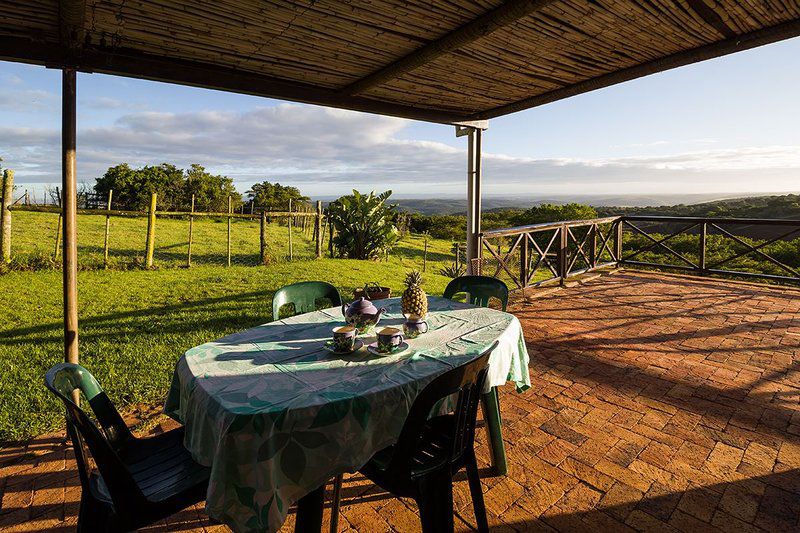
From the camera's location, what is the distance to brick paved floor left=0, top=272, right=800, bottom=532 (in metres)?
1.91

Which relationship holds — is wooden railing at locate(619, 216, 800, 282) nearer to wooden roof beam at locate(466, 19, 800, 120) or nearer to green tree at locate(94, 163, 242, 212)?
wooden roof beam at locate(466, 19, 800, 120)

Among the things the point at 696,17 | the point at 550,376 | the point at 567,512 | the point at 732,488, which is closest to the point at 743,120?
the point at 696,17

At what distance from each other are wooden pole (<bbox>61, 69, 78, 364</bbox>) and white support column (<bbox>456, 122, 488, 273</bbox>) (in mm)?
3925

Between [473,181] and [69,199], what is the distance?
165 inches

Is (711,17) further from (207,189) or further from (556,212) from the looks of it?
(207,189)

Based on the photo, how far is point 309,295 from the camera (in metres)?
2.81

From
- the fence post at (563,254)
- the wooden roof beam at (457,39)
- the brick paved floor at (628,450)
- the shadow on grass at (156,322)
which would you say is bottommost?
the brick paved floor at (628,450)

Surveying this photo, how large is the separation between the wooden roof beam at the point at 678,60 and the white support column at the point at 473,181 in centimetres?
75

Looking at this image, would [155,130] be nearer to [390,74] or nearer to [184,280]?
[184,280]

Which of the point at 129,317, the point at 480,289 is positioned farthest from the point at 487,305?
the point at 129,317

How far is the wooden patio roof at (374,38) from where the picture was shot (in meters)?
2.31

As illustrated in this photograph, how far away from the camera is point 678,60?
3053 mm

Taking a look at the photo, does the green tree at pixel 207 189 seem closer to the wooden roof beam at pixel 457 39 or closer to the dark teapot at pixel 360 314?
the wooden roof beam at pixel 457 39

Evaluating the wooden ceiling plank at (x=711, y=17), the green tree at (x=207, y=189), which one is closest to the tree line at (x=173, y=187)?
the green tree at (x=207, y=189)
